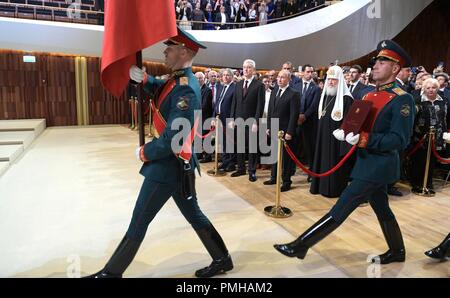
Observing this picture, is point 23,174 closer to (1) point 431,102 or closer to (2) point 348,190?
(2) point 348,190

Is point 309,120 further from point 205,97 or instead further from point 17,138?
point 17,138

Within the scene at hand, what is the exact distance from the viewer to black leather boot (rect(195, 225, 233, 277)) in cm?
255

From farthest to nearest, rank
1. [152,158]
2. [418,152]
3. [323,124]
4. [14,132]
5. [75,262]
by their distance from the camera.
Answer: [14,132], [418,152], [323,124], [75,262], [152,158]

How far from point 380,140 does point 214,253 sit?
139cm

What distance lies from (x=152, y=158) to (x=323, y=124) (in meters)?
3.18

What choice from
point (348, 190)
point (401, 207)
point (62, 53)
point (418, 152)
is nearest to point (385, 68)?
point (348, 190)

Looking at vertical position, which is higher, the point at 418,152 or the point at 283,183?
the point at 418,152

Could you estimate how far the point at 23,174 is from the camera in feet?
18.6

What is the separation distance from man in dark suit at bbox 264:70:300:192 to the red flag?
3054 mm

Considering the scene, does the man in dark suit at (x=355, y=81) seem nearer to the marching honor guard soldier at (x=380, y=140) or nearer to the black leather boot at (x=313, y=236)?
the marching honor guard soldier at (x=380, y=140)

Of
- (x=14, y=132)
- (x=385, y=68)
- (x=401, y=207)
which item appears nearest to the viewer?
(x=385, y=68)

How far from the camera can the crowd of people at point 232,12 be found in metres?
12.0

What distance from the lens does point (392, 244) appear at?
2.88 m
